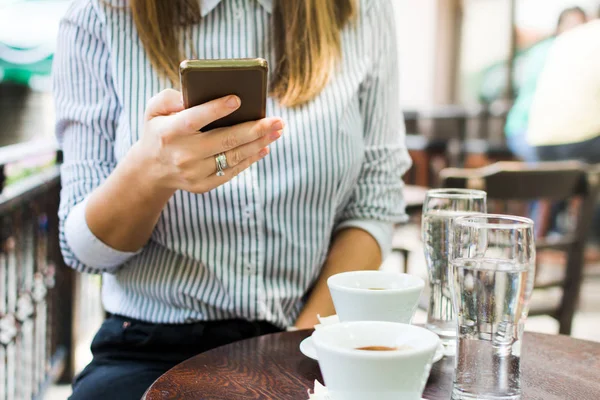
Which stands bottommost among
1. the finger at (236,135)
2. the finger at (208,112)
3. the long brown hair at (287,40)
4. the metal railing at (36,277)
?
the metal railing at (36,277)

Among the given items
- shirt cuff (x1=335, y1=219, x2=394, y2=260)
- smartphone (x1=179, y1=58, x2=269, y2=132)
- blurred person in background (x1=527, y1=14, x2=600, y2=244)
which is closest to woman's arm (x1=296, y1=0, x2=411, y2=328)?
shirt cuff (x1=335, y1=219, x2=394, y2=260)

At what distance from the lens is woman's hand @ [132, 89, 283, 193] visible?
32.3 inches

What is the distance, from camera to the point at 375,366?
20.7 inches

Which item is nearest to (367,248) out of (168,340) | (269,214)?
(269,214)

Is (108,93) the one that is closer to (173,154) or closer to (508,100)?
(173,154)

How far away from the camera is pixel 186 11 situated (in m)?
1.20

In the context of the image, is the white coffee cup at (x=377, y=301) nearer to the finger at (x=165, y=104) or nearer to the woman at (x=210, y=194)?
the finger at (x=165, y=104)

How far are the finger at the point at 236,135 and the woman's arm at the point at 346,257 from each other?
16.0 inches

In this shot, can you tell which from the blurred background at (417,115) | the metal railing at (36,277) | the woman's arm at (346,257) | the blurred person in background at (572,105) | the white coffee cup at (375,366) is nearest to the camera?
the white coffee cup at (375,366)

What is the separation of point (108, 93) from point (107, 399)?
1.70ft

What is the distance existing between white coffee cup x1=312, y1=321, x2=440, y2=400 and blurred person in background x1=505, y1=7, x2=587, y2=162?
5869mm

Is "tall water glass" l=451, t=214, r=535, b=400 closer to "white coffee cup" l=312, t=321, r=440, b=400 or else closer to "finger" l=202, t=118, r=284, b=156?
"white coffee cup" l=312, t=321, r=440, b=400

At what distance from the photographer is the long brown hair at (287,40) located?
1.16m

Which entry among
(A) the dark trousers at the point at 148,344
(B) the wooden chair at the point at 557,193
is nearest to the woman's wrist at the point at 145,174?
(A) the dark trousers at the point at 148,344
